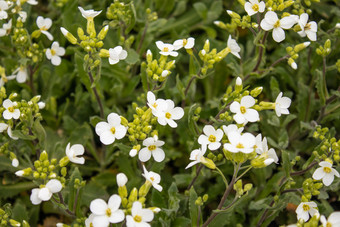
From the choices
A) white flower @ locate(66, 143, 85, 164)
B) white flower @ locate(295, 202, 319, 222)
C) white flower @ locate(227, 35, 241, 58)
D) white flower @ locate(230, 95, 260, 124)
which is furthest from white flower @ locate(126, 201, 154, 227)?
white flower @ locate(227, 35, 241, 58)

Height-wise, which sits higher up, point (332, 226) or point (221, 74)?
point (332, 226)

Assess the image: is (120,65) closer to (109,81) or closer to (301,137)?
(109,81)

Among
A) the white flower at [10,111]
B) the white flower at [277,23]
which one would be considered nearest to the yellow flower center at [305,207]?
the white flower at [277,23]

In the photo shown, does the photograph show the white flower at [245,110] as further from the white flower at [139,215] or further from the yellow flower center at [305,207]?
the white flower at [139,215]

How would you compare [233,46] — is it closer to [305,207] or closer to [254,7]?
[254,7]

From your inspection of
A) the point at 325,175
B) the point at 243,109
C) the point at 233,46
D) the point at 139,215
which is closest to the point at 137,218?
the point at 139,215

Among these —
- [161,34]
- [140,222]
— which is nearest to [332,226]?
[140,222]
